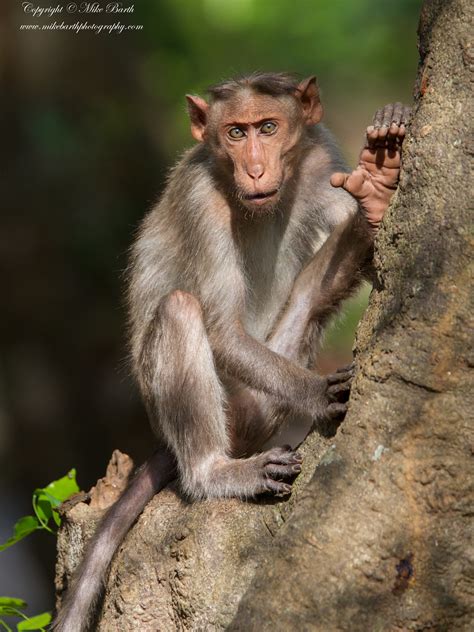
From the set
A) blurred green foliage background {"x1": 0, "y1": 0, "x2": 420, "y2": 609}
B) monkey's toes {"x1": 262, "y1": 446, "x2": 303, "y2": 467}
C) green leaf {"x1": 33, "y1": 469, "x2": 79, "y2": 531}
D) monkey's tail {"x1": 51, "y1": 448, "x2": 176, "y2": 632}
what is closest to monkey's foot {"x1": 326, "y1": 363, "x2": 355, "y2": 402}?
monkey's toes {"x1": 262, "y1": 446, "x2": 303, "y2": 467}

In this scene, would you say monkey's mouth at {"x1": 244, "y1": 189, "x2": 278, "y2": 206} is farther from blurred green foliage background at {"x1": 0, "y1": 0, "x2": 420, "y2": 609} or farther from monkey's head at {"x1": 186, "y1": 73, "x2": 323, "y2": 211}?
blurred green foliage background at {"x1": 0, "y1": 0, "x2": 420, "y2": 609}

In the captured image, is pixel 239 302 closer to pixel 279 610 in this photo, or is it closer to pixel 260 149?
pixel 260 149

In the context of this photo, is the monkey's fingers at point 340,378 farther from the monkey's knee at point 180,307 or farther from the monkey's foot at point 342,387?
the monkey's knee at point 180,307

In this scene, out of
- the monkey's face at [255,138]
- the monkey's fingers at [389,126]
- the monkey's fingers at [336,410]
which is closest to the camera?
the monkey's fingers at [336,410]

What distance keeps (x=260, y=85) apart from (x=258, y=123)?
0.81ft

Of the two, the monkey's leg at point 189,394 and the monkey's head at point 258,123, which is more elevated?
the monkey's head at point 258,123

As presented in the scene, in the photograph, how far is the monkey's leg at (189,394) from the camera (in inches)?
245

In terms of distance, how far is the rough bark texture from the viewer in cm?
416

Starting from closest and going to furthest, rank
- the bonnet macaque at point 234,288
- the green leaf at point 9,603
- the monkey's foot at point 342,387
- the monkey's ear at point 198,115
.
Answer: the monkey's foot at point 342,387, the green leaf at point 9,603, the bonnet macaque at point 234,288, the monkey's ear at point 198,115

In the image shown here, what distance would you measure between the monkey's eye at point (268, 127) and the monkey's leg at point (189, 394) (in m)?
1.06

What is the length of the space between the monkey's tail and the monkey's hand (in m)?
2.03

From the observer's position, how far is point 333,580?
4.20m

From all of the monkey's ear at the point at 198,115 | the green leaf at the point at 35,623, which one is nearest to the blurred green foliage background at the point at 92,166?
the monkey's ear at the point at 198,115

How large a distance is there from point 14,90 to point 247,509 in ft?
29.3
